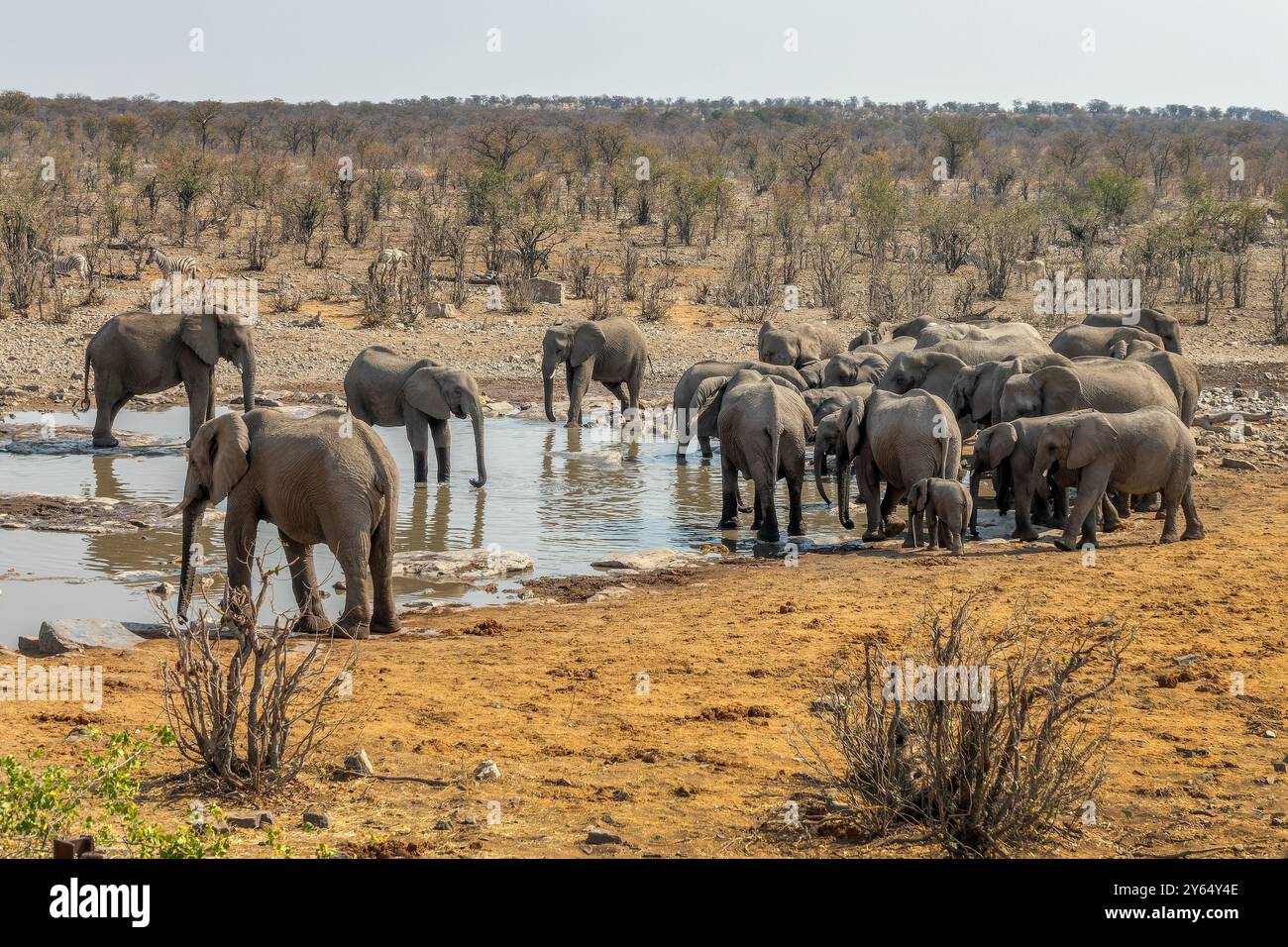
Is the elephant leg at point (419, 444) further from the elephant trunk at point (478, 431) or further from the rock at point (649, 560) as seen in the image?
the rock at point (649, 560)

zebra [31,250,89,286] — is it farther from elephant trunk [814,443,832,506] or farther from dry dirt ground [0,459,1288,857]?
dry dirt ground [0,459,1288,857]

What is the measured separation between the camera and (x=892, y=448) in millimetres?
12750

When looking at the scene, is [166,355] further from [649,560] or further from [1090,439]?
[1090,439]

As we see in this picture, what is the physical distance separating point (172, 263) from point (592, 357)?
1098 centimetres

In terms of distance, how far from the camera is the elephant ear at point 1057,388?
46.3 ft

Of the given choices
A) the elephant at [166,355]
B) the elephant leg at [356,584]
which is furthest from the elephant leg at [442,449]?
the elephant leg at [356,584]

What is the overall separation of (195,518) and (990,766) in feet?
19.4

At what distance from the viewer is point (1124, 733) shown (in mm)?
7488

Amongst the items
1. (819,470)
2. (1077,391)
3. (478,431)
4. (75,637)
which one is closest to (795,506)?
(819,470)

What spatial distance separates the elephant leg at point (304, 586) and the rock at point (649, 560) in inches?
111

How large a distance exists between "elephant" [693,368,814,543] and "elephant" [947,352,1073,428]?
112 inches

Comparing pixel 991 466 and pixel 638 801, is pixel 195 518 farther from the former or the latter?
pixel 991 466

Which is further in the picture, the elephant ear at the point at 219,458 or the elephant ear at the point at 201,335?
the elephant ear at the point at 201,335

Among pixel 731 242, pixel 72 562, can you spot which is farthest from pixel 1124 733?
pixel 731 242
